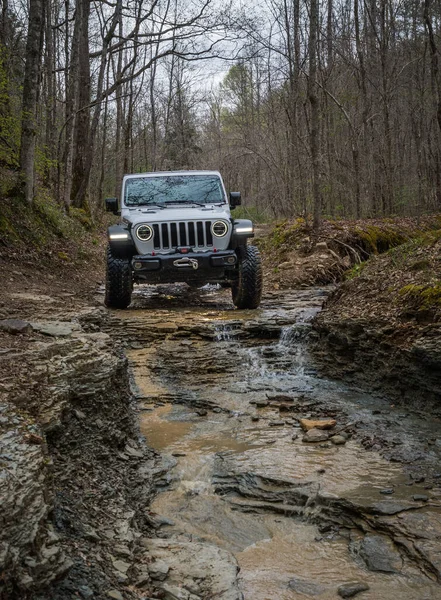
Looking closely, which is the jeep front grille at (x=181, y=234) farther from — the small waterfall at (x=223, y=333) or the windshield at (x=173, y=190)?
the small waterfall at (x=223, y=333)

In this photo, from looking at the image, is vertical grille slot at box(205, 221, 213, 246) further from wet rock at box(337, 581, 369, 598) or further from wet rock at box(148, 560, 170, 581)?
wet rock at box(337, 581, 369, 598)

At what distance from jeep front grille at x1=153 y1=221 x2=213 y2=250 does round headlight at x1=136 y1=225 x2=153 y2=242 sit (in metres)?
0.07

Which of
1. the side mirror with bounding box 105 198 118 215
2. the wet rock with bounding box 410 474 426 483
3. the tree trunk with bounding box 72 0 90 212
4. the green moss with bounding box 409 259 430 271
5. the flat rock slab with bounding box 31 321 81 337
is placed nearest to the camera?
the wet rock with bounding box 410 474 426 483

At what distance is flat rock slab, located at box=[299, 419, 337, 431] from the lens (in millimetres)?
4414

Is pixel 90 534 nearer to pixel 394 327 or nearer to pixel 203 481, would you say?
pixel 203 481

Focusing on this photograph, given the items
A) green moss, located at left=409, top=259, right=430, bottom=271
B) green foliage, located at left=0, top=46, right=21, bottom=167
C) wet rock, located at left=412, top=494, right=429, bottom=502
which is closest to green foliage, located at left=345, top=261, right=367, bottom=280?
green moss, located at left=409, top=259, right=430, bottom=271

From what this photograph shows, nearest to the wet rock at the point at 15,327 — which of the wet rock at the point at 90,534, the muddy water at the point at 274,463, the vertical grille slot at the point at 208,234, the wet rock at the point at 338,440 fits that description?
the muddy water at the point at 274,463

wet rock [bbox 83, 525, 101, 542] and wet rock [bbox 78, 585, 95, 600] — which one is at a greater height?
wet rock [bbox 78, 585, 95, 600]

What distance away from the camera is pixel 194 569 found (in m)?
2.61

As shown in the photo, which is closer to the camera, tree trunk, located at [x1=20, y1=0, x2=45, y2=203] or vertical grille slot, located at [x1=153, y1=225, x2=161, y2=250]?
vertical grille slot, located at [x1=153, y1=225, x2=161, y2=250]

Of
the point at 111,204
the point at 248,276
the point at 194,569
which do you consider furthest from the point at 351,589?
the point at 111,204

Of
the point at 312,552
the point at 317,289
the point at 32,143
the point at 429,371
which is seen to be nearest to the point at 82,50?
the point at 32,143

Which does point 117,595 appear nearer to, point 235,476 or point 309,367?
point 235,476

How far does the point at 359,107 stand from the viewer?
20.0 metres
